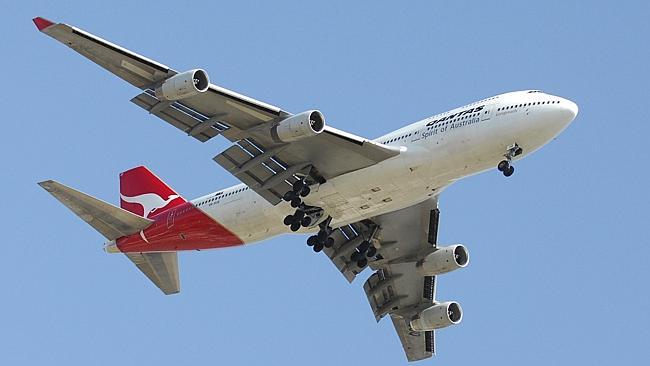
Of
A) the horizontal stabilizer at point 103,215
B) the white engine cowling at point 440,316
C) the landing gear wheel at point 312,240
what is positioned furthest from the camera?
the white engine cowling at point 440,316

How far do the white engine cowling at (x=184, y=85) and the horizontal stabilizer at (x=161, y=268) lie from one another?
47.7ft

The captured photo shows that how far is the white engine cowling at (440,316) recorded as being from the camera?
207 feet

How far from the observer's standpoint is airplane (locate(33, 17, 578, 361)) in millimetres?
51188

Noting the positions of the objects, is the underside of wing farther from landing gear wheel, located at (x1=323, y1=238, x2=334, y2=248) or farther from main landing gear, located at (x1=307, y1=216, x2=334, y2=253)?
main landing gear, located at (x1=307, y1=216, x2=334, y2=253)

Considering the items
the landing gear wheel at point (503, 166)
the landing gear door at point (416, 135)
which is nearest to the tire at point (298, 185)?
the landing gear door at point (416, 135)

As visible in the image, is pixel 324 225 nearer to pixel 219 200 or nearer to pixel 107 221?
pixel 219 200

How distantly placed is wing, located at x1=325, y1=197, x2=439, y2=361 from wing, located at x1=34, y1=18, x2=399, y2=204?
7352 millimetres

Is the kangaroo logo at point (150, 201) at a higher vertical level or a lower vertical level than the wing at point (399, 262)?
higher

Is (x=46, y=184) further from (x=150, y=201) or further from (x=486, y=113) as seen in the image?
(x=486, y=113)

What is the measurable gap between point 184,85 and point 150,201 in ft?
53.5

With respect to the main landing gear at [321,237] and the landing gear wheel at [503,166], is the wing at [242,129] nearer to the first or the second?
the main landing gear at [321,237]

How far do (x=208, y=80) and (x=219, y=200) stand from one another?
33.4ft

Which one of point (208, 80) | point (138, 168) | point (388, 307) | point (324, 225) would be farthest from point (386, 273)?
point (208, 80)

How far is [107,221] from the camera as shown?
60.5 metres
